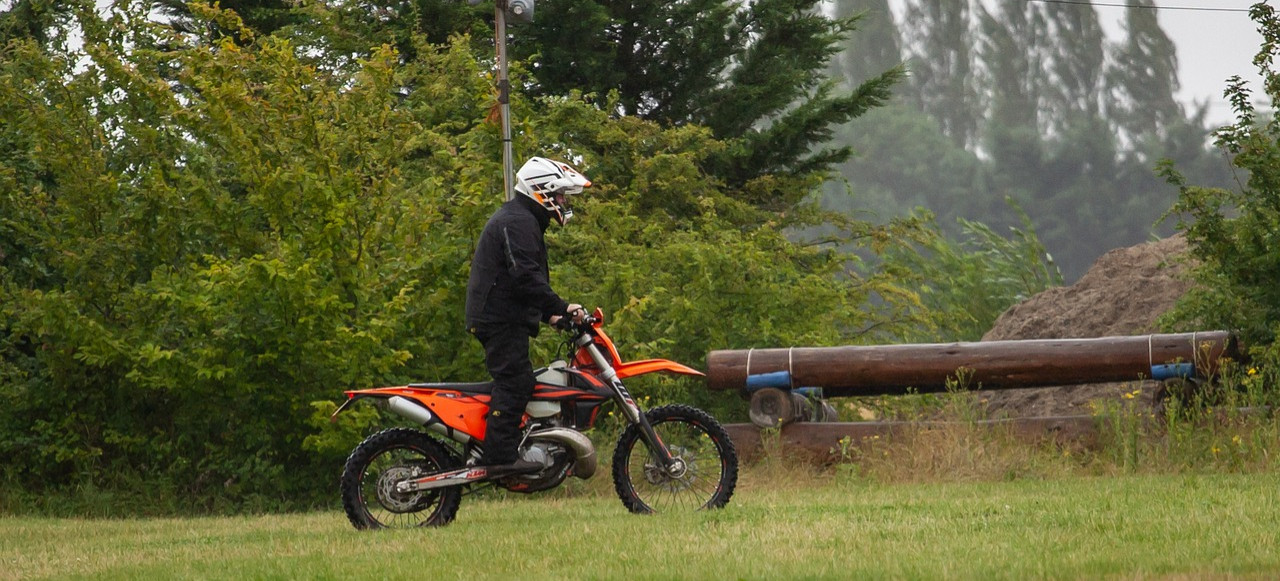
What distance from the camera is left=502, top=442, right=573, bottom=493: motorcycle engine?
9.48 m

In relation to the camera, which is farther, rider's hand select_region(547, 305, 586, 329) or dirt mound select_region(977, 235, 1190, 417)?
dirt mound select_region(977, 235, 1190, 417)

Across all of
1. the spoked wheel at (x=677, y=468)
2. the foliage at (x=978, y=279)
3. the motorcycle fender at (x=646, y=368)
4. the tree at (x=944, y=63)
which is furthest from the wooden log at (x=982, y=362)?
the tree at (x=944, y=63)

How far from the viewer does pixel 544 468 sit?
31.1ft

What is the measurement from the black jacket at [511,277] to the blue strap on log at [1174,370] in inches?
223

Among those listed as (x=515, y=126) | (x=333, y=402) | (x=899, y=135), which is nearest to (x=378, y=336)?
(x=333, y=402)

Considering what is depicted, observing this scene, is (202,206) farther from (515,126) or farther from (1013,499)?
(1013,499)

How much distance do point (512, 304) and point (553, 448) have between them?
35.5 inches

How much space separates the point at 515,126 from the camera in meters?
14.8

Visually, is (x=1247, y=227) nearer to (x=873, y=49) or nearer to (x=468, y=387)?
(x=468, y=387)

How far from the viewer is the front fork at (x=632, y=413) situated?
9492 mm

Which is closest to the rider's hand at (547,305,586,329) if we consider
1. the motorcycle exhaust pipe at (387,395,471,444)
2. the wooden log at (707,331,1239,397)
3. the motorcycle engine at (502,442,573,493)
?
the motorcycle engine at (502,442,573,493)

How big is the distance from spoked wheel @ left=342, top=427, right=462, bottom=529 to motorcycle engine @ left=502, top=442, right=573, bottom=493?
37cm

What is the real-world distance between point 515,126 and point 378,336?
307 centimetres

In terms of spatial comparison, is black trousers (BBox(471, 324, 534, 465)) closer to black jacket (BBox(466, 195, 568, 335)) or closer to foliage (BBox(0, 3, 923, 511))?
black jacket (BBox(466, 195, 568, 335))
